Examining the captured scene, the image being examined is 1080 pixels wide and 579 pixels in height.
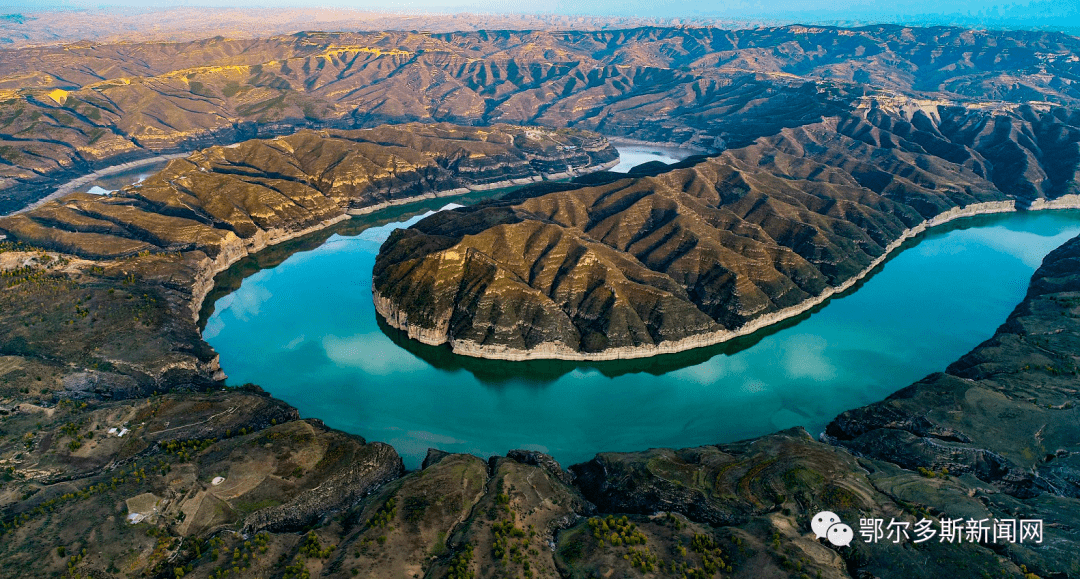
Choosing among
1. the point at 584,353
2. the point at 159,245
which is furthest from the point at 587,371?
the point at 159,245

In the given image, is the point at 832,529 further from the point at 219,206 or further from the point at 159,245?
the point at 219,206

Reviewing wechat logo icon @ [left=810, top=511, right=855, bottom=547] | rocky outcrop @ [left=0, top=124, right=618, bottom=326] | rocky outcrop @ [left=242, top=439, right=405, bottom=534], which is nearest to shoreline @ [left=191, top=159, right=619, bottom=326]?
rocky outcrop @ [left=0, top=124, right=618, bottom=326]

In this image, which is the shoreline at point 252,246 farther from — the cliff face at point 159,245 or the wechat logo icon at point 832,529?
the wechat logo icon at point 832,529

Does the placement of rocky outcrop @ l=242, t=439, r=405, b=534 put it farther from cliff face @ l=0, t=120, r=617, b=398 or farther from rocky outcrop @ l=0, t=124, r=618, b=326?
rocky outcrop @ l=0, t=124, r=618, b=326

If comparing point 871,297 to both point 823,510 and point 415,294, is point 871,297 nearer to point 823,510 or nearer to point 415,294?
point 823,510

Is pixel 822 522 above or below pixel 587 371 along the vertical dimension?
above

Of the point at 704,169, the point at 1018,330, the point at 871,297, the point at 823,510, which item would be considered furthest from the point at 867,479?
the point at 704,169
